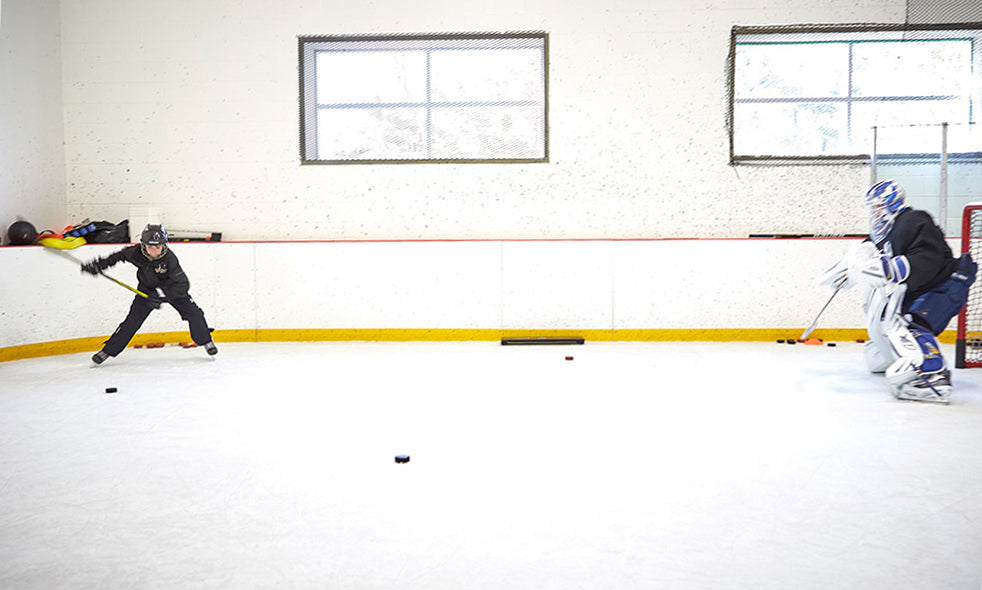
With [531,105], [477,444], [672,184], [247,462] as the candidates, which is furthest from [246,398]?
[672,184]

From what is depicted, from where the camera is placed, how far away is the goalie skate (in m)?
4.68

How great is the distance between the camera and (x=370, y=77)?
25.6ft

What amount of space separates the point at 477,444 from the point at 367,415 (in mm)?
888

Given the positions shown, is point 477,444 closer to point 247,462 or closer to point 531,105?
point 247,462

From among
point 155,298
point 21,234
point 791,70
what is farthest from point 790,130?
point 21,234

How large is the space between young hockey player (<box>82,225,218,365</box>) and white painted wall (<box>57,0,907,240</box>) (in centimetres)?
163

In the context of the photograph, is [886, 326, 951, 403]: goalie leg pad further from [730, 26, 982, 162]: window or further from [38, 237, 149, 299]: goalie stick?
[38, 237, 149, 299]: goalie stick

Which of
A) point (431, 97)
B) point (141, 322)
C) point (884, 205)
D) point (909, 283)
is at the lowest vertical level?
point (141, 322)

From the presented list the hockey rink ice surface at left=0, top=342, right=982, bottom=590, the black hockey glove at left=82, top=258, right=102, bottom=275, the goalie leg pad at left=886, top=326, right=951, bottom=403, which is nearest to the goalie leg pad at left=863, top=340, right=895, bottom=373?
the hockey rink ice surface at left=0, top=342, right=982, bottom=590

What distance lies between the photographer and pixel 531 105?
7812 mm

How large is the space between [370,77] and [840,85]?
454cm

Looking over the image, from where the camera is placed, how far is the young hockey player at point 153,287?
623cm

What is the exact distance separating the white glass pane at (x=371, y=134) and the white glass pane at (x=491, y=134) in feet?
0.68

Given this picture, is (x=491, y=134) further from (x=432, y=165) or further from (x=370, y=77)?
(x=370, y=77)
